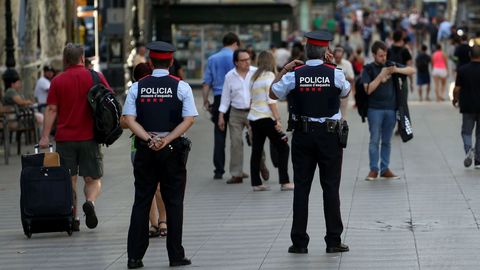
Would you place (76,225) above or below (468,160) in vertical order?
above

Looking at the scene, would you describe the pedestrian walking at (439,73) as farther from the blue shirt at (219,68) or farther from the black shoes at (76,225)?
the black shoes at (76,225)

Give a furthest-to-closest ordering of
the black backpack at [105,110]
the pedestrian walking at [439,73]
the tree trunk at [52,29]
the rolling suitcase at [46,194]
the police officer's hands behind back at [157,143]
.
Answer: the pedestrian walking at [439,73], the tree trunk at [52,29], the black backpack at [105,110], the rolling suitcase at [46,194], the police officer's hands behind back at [157,143]

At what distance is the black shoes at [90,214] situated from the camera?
12664 millimetres

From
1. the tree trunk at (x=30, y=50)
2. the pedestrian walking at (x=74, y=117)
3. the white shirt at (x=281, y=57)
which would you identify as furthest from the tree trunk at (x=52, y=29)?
the pedestrian walking at (x=74, y=117)

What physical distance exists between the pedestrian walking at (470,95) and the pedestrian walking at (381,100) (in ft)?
4.38

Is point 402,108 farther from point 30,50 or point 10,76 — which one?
point 30,50

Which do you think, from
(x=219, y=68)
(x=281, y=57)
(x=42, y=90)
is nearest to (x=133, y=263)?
(x=219, y=68)

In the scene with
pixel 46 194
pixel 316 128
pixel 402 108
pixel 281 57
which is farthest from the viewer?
pixel 281 57

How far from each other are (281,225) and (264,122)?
10.8 feet

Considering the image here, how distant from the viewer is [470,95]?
57.6 feet

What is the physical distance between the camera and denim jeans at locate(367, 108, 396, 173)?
16547 millimetres

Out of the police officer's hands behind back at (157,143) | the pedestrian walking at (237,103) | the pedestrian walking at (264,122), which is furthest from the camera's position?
the pedestrian walking at (237,103)

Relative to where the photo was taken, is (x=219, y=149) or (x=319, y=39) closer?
(x=319, y=39)

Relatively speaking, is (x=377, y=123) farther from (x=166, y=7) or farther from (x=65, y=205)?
(x=166, y=7)
